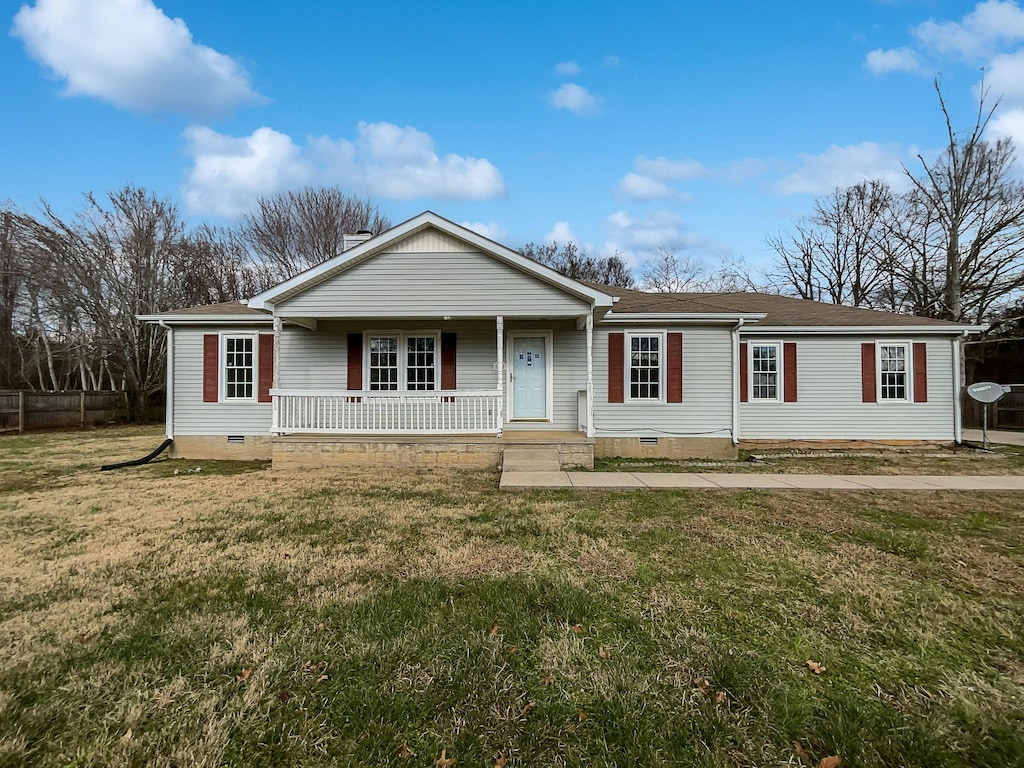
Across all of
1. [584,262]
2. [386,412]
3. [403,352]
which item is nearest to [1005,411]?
[403,352]

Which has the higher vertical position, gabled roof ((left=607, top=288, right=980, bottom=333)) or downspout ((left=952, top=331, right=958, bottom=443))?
gabled roof ((left=607, top=288, right=980, bottom=333))

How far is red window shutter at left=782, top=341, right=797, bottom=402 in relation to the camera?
11.9 m

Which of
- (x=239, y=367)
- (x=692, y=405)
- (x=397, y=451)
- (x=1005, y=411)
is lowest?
(x=397, y=451)

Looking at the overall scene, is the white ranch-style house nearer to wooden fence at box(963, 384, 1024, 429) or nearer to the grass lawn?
the grass lawn

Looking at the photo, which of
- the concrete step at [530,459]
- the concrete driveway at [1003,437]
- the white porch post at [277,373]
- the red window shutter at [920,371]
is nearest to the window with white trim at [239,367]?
the white porch post at [277,373]

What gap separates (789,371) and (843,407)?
5.31 feet

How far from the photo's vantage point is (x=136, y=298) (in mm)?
21438

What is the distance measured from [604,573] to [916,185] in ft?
89.4

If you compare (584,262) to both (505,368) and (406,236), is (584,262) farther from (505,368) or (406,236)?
(406,236)

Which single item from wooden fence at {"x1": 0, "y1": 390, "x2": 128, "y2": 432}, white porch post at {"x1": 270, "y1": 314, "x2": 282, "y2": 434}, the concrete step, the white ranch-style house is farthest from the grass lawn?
wooden fence at {"x1": 0, "y1": 390, "x2": 128, "y2": 432}

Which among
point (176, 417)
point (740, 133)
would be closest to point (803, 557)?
point (176, 417)

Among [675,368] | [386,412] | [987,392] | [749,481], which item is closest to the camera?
[749,481]

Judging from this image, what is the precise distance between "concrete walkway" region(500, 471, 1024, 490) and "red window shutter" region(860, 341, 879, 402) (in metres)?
4.00

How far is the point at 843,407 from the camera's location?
1193cm
